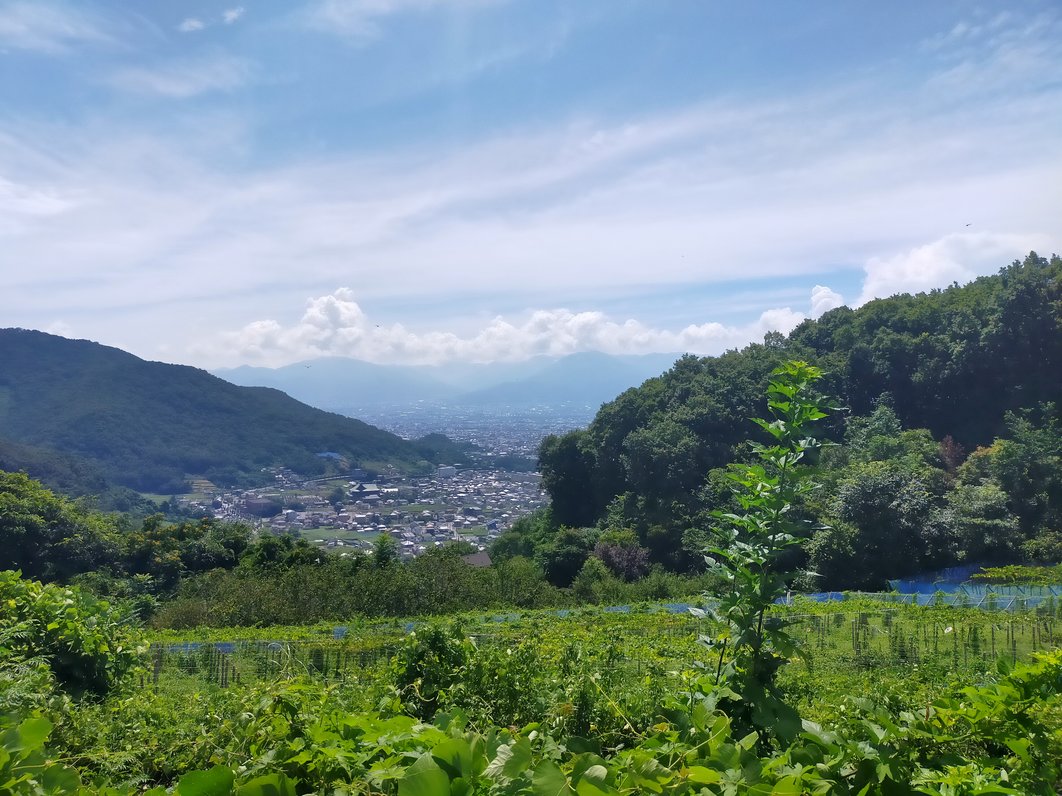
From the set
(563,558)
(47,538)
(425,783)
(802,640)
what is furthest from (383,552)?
(425,783)

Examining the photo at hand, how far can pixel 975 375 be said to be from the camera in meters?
26.7

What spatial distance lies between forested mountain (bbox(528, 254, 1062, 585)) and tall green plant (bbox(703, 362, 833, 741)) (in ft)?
49.5

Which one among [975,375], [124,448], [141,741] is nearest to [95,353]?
[124,448]

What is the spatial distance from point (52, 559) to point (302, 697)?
22.7m

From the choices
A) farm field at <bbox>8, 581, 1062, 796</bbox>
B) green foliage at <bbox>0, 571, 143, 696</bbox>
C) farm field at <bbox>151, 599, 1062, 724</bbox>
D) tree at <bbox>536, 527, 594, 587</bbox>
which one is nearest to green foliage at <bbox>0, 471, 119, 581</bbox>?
farm field at <bbox>151, 599, 1062, 724</bbox>

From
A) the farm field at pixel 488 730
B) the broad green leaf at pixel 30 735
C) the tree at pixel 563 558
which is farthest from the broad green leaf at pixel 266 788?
the tree at pixel 563 558

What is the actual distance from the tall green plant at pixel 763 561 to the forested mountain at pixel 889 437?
15.1 metres

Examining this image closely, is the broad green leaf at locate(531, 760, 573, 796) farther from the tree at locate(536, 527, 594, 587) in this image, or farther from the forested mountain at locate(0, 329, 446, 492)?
the forested mountain at locate(0, 329, 446, 492)

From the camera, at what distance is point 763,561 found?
1.93 meters

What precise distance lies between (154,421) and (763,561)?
68.3m

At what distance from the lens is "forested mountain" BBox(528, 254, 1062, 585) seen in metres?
18.7

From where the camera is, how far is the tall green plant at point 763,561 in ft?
5.93

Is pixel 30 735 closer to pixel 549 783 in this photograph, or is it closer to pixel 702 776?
pixel 549 783

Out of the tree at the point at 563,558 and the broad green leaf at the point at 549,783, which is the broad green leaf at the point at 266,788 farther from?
the tree at the point at 563,558
